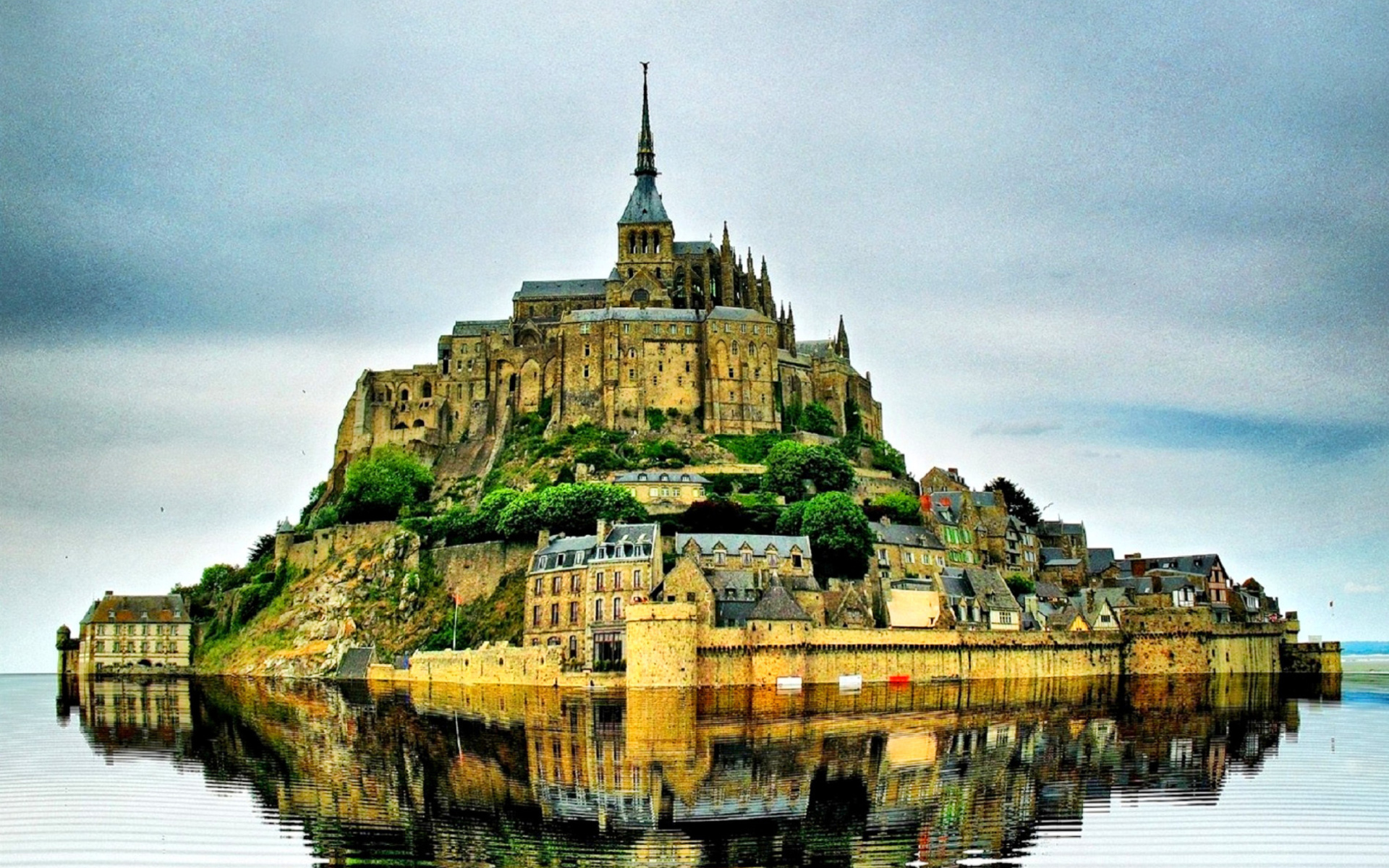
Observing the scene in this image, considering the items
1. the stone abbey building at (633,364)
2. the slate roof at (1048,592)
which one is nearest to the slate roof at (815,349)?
the stone abbey building at (633,364)

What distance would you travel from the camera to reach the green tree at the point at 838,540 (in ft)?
267

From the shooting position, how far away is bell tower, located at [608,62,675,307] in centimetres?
11375

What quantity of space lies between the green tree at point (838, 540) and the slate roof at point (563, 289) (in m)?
41.4

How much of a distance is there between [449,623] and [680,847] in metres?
55.2

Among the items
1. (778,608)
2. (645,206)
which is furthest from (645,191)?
(778,608)

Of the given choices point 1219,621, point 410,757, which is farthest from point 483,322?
point 410,757

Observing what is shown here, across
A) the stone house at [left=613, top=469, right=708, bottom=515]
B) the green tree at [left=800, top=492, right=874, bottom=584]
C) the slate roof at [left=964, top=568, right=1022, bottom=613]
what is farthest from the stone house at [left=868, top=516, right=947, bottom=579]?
the stone house at [left=613, top=469, right=708, bottom=515]

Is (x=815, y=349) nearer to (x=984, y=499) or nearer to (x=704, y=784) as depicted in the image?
(x=984, y=499)

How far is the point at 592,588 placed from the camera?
71.1 m

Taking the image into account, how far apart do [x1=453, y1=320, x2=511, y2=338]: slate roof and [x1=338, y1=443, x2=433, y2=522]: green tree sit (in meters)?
14.3

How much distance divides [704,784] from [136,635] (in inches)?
2842

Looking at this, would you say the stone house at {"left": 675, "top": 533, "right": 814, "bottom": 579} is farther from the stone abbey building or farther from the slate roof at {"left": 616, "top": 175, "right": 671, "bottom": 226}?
the slate roof at {"left": 616, "top": 175, "right": 671, "bottom": 226}

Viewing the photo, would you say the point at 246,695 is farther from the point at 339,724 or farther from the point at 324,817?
the point at 324,817

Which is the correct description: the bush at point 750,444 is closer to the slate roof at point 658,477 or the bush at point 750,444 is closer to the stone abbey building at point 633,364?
the stone abbey building at point 633,364
